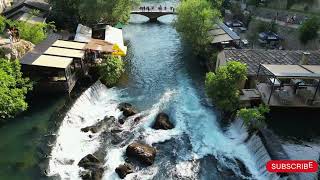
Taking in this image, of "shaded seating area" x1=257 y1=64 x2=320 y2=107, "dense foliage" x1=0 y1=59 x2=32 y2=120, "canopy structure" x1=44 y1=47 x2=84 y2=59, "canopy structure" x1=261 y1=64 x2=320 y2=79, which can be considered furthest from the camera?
"canopy structure" x1=44 y1=47 x2=84 y2=59

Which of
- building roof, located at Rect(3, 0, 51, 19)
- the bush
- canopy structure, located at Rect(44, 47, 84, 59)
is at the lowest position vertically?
canopy structure, located at Rect(44, 47, 84, 59)

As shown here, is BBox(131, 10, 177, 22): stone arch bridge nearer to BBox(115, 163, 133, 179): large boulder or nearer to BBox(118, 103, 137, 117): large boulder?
BBox(118, 103, 137, 117): large boulder

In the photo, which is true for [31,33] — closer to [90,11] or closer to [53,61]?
[53,61]

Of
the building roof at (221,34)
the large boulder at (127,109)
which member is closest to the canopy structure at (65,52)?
the large boulder at (127,109)

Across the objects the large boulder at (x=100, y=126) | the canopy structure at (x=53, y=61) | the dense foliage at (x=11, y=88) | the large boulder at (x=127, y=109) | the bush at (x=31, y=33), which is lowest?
the large boulder at (x=100, y=126)

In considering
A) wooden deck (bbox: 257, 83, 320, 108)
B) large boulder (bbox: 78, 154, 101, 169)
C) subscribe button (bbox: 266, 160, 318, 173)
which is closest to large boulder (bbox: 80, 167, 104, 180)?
large boulder (bbox: 78, 154, 101, 169)

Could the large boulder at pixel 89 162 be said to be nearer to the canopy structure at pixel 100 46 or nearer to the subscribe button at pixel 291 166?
the subscribe button at pixel 291 166
